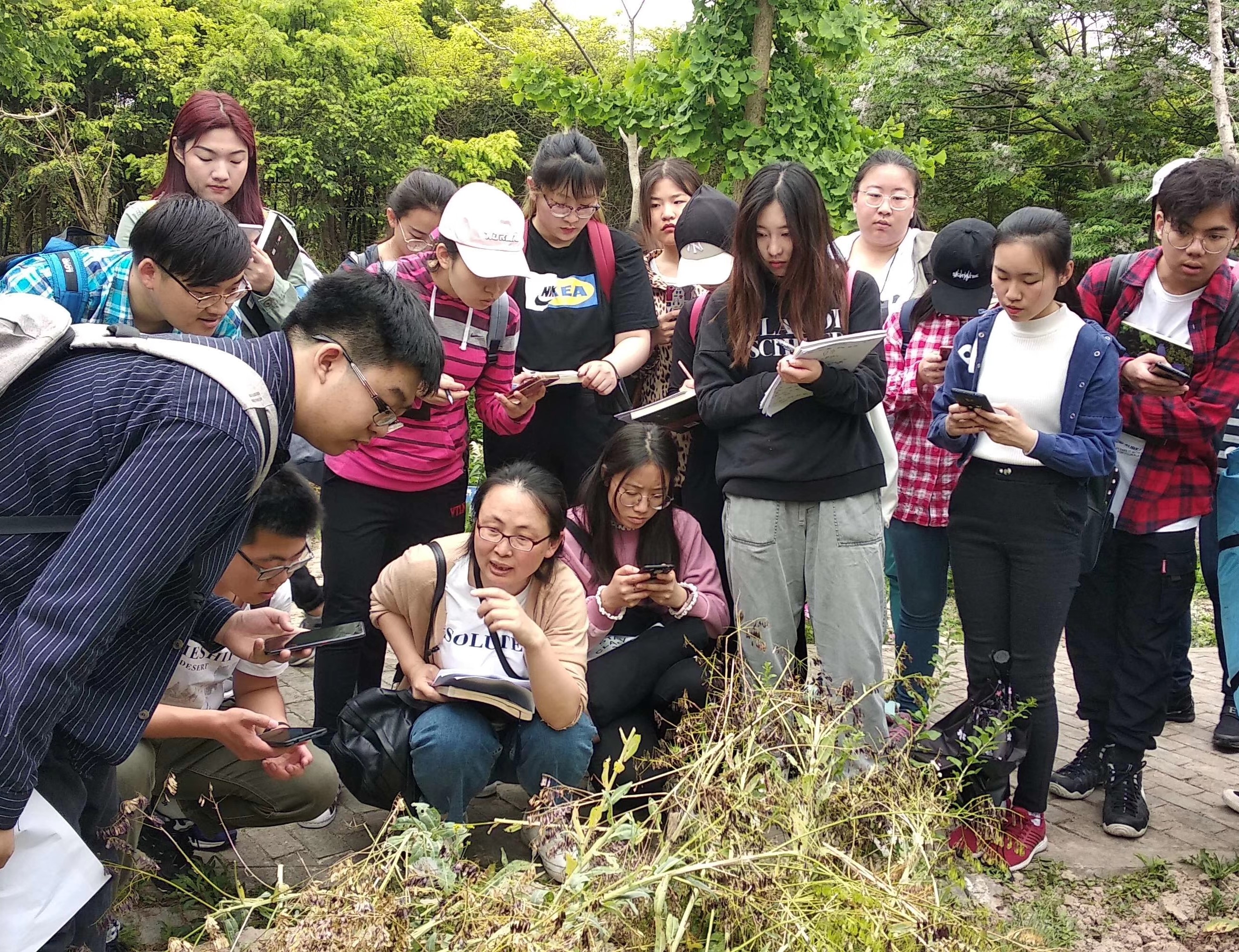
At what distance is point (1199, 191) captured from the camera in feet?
11.2

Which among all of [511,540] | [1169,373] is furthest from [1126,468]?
[511,540]

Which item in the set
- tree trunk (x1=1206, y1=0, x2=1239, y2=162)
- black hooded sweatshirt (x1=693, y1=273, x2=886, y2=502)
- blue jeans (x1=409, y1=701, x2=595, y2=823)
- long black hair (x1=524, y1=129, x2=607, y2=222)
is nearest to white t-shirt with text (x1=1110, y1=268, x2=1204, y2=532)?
black hooded sweatshirt (x1=693, y1=273, x2=886, y2=502)

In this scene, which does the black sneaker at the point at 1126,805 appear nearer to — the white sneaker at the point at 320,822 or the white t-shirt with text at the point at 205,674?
the white sneaker at the point at 320,822

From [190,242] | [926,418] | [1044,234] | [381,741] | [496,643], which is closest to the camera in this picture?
[190,242]

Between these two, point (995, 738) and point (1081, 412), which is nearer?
point (995, 738)

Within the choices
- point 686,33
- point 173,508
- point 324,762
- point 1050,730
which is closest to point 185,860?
point 324,762

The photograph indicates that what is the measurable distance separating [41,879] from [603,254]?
108 inches

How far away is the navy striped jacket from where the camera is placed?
1646 mm

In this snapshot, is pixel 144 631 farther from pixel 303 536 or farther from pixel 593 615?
pixel 593 615

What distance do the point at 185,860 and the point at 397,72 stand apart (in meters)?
16.2

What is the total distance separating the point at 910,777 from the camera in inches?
91.2

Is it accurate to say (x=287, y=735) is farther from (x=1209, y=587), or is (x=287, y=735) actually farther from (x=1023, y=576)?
(x=1209, y=587)

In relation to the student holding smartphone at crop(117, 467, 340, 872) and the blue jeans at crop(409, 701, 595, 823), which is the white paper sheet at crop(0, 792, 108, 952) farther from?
the blue jeans at crop(409, 701, 595, 823)

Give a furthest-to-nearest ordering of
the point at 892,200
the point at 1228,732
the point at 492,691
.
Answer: the point at 1228,732 < the point at 892,200 < the point at 492,691
